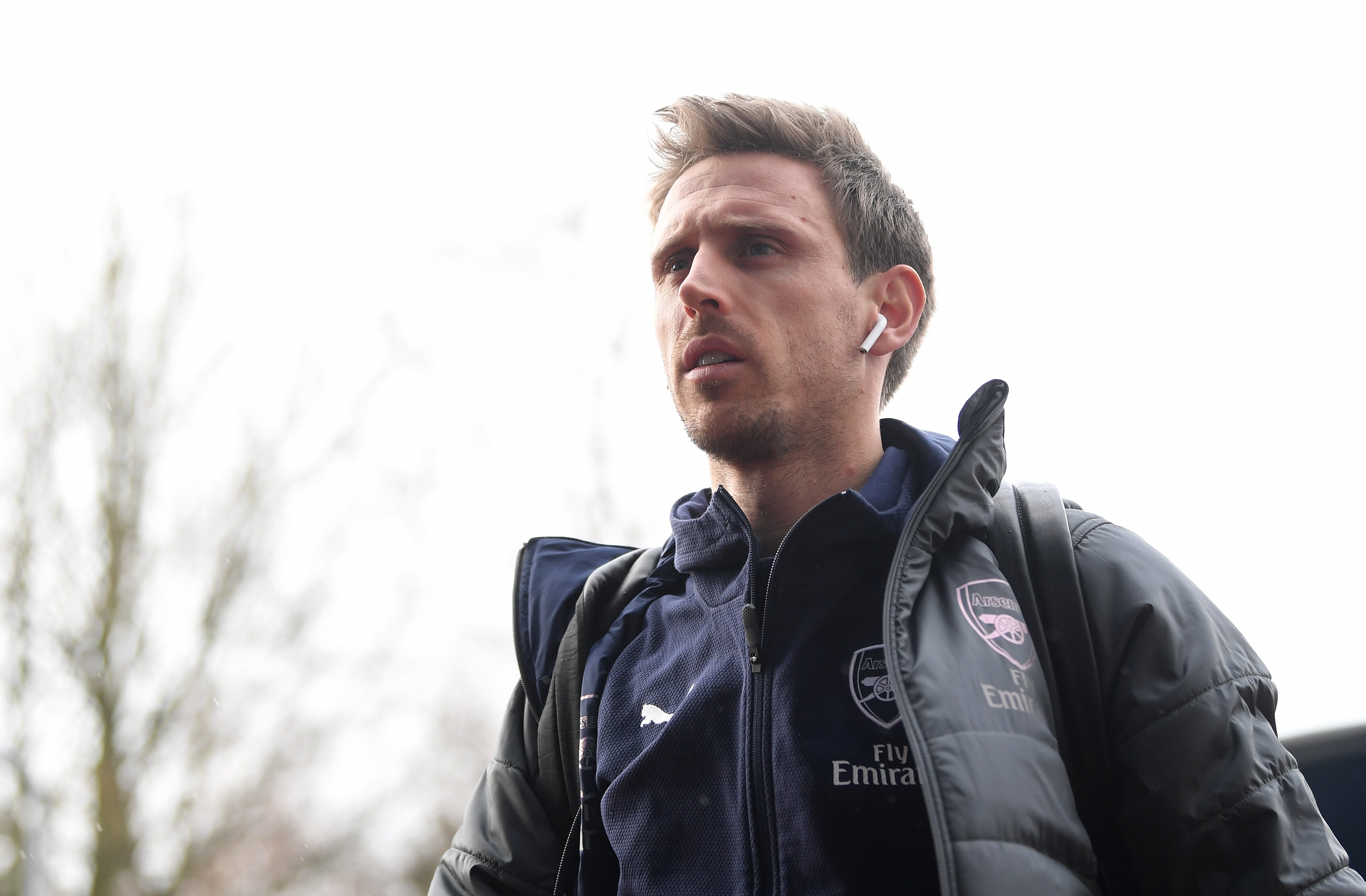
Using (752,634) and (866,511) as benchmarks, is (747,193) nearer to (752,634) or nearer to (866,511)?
(866,511)

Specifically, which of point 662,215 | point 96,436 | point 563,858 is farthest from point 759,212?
point 96,436

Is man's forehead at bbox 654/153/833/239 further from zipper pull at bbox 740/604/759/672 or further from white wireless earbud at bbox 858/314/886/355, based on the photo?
zipper pull at bbox 740/604/759/672

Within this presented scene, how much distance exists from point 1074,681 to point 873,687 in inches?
13.4

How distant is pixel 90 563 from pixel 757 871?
37.7ft

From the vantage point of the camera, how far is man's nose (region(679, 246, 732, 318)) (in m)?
2.16

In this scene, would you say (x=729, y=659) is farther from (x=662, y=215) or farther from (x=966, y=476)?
(x=662, y=215)

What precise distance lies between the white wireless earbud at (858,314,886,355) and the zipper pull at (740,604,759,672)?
0.71 metres

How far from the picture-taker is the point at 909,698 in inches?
60.2

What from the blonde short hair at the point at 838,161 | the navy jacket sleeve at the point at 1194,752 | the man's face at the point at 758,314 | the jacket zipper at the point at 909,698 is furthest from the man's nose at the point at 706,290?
the navy jacket sleeve at the point at 1194,752

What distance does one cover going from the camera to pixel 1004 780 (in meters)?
1.42

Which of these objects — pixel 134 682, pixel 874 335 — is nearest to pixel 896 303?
pixel 874 335

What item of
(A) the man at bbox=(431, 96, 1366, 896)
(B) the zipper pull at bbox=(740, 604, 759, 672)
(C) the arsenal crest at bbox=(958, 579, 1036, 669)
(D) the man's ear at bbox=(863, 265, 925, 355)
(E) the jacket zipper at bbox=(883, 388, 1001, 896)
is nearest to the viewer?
(E) the jacket zipper at bbox=(883, 388, 1001, 896)

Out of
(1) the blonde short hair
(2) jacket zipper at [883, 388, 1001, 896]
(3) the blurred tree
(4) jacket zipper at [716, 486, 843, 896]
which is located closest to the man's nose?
(1) the blonde short hair

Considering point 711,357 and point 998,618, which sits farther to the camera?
point 711,357
